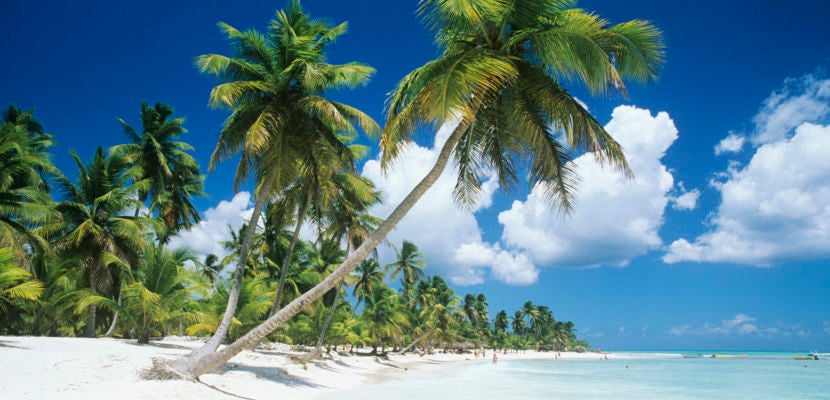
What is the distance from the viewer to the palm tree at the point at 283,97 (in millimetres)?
11680

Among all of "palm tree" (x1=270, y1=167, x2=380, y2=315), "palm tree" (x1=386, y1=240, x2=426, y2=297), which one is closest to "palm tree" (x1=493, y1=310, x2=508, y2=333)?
"palm tree" (x1=386, y1=240, x2=426, y2=297)

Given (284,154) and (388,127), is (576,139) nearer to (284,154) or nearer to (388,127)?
(388,127)

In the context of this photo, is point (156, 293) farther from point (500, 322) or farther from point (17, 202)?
point (500, 322)

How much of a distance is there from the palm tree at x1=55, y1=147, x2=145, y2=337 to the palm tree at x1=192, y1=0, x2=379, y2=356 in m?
5.61

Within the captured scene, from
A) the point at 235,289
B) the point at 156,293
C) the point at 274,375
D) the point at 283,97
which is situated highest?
the point at 283,97

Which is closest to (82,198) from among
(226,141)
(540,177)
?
(226,141)

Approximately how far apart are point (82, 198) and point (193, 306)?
18.1ft

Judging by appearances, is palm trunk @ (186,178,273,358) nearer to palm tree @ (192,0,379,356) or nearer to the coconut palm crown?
palm tree @ (192,0,379,356)

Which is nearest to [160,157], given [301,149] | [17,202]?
[17,202]

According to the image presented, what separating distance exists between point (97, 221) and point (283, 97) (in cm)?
832

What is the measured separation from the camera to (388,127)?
9055mm

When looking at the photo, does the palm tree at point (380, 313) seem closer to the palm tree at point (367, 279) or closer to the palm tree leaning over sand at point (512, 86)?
the palm tree at point (367, 279)

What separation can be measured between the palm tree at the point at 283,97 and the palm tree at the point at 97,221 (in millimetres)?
5608

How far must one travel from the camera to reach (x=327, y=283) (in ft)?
29.4
